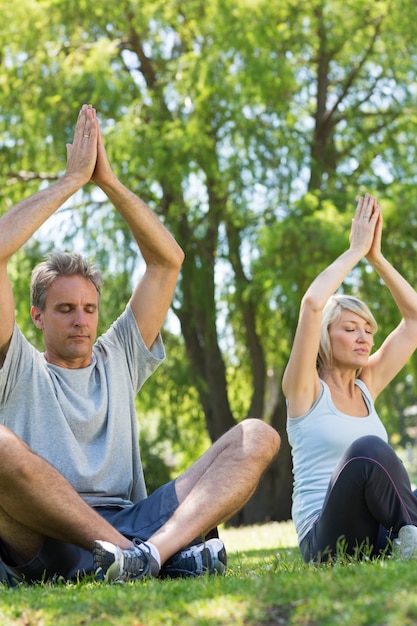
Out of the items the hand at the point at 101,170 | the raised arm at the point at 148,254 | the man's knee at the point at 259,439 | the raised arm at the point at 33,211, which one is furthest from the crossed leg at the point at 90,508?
the hand at the point at 101,170

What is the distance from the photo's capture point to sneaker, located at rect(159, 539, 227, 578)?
3820 millimetres

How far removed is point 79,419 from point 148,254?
946 millimetres

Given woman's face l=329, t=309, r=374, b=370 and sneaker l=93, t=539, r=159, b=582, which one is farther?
woman's face l=329, t=309, r=374, b=370

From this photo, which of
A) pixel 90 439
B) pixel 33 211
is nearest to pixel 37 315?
pixel 33 211

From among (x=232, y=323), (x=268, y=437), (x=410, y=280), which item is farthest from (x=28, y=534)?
(x=232, y=323)

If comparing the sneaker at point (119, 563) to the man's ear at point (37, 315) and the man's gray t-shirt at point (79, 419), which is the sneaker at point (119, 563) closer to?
the man's gray t-shirt at point (79, 419)

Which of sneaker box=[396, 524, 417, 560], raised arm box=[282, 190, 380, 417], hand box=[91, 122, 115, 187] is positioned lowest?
sneaker box=[396, 524, 417, 560]

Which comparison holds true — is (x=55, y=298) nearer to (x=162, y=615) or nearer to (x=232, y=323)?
(x=162, y=615)

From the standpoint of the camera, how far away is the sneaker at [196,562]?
3820mm

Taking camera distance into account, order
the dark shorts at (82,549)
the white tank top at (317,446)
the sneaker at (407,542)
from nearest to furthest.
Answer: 1. the sneaker at (407,542)
2. the dark shorts at (82,549)
3. the white tank top at (317,446)

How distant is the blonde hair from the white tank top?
20 cm

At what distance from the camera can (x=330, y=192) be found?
517 inches

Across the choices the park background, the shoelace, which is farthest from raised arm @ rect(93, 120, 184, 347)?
the park background

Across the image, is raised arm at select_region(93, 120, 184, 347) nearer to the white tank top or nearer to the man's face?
the man's face
